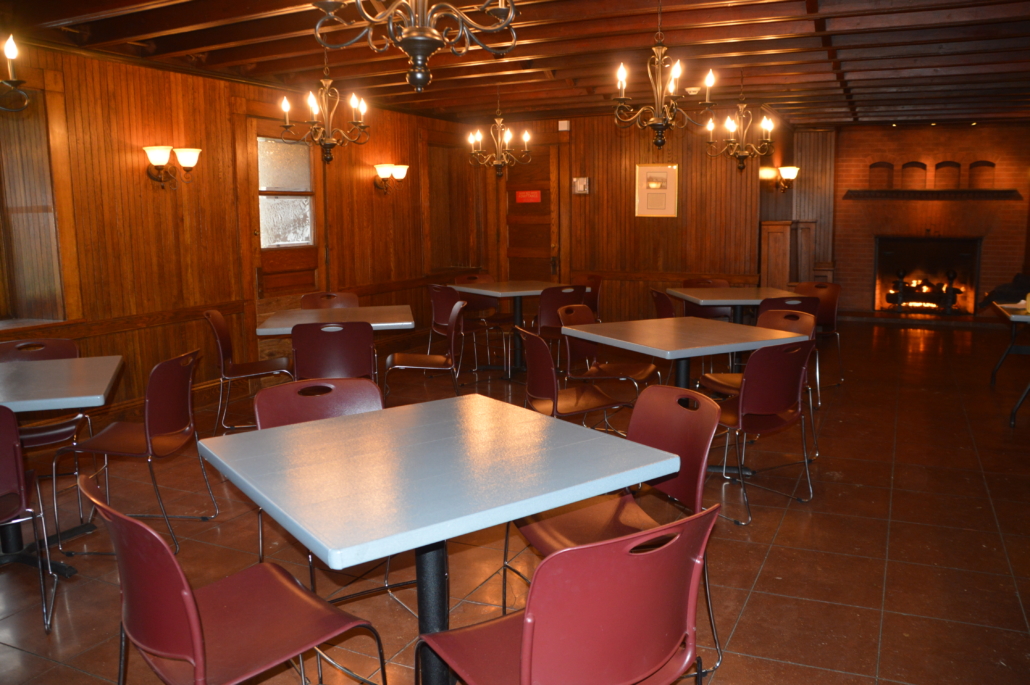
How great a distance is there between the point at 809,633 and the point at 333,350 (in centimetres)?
308

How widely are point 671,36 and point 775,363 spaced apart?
10.4 ft

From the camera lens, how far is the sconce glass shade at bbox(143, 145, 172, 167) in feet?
19.3

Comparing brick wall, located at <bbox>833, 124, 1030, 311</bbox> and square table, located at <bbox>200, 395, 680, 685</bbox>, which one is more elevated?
brick wall, located at <bbox>833, 124, 1030, 311</bbox>

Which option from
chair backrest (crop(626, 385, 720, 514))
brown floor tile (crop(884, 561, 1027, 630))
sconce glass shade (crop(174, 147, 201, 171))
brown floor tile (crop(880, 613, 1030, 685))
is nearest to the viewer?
chair backrest (crop(626, 385, 720, 514))

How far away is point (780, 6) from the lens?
16.8ft

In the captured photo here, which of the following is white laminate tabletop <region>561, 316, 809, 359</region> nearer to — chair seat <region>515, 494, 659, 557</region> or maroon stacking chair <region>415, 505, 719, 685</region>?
chair seat <region>515, 494, 659, 557</region>

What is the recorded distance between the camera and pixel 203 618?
203 cm

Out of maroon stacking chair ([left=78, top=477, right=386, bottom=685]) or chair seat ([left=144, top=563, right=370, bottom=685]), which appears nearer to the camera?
maroon stacking chair ([left=78, top=477, right=386, bottom=685])

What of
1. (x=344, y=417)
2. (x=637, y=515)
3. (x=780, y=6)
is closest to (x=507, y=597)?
(x=637, y=515)

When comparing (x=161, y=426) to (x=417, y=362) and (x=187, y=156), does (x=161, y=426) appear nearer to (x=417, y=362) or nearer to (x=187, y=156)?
(x=417, y=362)

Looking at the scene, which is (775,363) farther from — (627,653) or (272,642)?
(272,642)

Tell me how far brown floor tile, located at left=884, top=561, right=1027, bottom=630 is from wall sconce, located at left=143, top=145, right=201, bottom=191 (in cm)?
560

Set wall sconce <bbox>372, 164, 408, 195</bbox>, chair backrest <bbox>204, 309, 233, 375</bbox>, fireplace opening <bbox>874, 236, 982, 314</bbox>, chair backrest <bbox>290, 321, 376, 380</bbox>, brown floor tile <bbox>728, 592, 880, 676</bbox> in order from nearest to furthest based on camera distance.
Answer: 1. brown floor tile <bbox>728, 592, 880, 676</bbox>
2. chair backrest <bbox>290, 321, 376, 380</bbox>
3. chair backrest <bbox>204, 309, 233, 375</bbox>
4. wall sconce <bbox>372, 164, 408, 195</bbox>
5. fireplace opening <bbox>874, 236, 982, 314</bbox>

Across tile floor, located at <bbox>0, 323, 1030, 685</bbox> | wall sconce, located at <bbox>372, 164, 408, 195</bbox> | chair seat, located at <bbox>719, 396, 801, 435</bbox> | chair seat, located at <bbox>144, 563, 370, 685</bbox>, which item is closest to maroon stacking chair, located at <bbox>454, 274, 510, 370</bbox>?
wall sconce, located at <bbox>372, 164, 408, 195</bbox>
